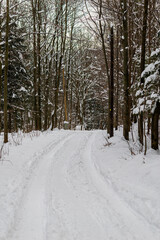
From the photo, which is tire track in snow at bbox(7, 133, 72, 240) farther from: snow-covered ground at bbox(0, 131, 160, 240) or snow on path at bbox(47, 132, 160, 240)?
snow on path at bbox(47, 132, 160, 240)

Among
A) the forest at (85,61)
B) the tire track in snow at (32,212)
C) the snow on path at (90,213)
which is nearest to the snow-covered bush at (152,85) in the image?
the forest at (85,61)

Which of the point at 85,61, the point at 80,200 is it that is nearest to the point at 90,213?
the point at 80,200

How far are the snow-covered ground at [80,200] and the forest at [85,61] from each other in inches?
73.2

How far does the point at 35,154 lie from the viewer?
8.16 meters

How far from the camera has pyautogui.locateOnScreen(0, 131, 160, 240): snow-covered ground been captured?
3.05 m

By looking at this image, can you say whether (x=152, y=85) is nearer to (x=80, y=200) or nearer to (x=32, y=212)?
(x=80, y=200)

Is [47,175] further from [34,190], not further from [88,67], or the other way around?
[88,67]

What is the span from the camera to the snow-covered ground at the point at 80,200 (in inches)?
120

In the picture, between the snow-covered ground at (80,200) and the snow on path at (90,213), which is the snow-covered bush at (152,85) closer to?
the snow-covered ground at (80,200)

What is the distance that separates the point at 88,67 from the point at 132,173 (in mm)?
23178

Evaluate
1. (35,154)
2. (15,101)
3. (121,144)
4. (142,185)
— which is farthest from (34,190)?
(15,101)

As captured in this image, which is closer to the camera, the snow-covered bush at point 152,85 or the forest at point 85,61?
the snow-covered bush at point 152,85

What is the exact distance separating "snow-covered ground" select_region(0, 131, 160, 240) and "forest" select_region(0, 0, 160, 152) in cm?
186

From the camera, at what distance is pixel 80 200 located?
416 cm
